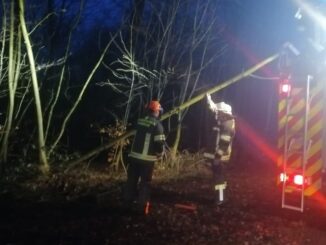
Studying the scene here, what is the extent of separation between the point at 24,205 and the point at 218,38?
8.68 metres

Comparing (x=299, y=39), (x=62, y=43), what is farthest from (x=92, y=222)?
(x=62, y=43)

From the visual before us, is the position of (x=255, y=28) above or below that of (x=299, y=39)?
above

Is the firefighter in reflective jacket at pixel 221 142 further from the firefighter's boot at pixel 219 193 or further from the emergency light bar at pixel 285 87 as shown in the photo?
the emergency light bar at pixel 285 87

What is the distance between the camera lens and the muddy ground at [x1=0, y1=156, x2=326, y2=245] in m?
6.29

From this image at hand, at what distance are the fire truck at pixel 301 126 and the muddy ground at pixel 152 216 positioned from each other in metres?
0.53

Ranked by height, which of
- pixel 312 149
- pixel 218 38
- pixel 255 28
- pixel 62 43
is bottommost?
pixel 312 149

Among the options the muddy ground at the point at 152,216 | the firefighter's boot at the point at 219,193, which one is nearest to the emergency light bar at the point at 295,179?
the muddy ground at the point at 152,216

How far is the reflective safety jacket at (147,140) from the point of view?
7652 millimetres

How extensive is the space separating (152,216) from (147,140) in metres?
1.17

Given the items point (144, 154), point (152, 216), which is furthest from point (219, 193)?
point (144, 154)

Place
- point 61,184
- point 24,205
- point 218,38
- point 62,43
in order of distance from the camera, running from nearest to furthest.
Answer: point 24,205 < point 61,184 < point 62,43 < point 218,38

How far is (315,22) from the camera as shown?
8.05m

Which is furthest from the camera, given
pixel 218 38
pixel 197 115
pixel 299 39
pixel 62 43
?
pixel 197 115

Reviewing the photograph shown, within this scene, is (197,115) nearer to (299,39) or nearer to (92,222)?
(299,39)
